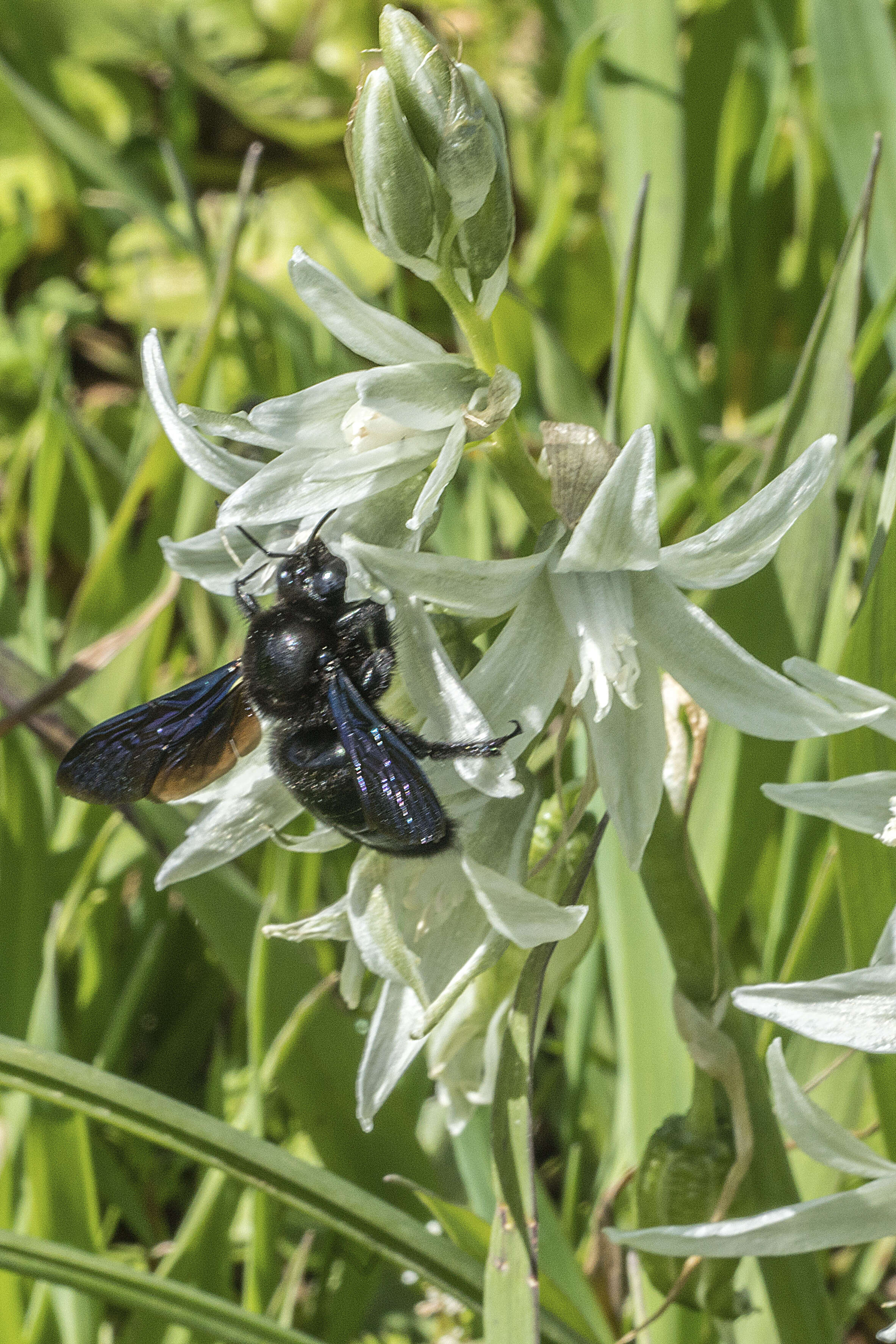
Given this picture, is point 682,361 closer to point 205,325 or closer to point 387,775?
point 205,325

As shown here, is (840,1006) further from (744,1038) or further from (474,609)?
(474,609)

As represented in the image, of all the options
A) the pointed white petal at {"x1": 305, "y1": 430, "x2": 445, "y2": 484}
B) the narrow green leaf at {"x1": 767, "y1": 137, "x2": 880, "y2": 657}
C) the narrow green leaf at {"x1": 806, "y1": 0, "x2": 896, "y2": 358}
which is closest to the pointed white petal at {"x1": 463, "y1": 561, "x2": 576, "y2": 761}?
the pointed white petal at {"x1": 305, "y1": 430, "x2": 445, "y2": 484}

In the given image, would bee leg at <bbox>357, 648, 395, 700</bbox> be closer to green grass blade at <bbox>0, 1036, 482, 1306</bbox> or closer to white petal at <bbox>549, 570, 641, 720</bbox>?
white petal at <bbox>549, 570, 641, 720</bbox>

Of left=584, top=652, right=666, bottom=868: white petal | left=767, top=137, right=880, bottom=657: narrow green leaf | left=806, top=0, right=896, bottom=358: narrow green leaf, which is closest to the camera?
left=584, top=652, right=666, bottom=868: white petal

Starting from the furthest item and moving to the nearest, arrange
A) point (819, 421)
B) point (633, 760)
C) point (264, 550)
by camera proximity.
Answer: point (819, 421)
point (264, 550)
point (633, 760)

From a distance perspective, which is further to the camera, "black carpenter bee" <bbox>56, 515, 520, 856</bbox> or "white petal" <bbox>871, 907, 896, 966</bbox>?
"black carpenter bee" <bbox>56, 515, 520, 856</bbox>

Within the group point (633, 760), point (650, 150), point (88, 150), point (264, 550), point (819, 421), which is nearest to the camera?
point (633, 760)

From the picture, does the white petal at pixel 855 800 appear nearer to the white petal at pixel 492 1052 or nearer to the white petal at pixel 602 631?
the white petal at pixel 602 631

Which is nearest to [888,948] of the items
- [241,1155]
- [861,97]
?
[241,1155]
